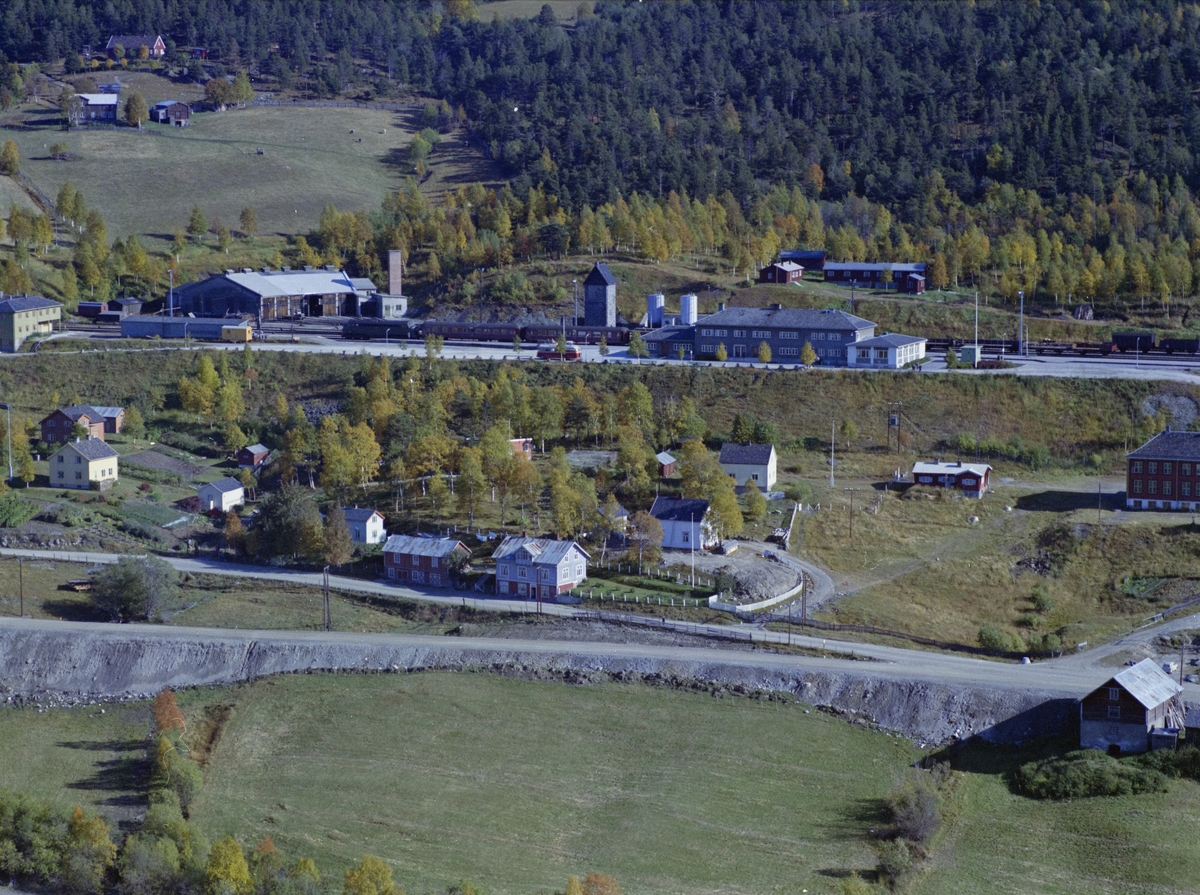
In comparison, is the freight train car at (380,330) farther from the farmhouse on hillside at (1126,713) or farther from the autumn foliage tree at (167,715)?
the farmhouse on hillside at (1126,713)

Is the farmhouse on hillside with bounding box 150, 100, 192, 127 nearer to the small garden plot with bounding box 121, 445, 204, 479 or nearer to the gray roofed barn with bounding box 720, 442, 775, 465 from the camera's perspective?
the small garden plot with bounding box 121, 445, 204, 479

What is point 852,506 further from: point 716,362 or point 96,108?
point 96,108

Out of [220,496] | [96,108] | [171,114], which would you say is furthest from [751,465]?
[96,108]

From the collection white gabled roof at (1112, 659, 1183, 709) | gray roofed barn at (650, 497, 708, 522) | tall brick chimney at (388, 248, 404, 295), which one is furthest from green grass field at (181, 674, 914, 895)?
tall brick chimney at (388, 248, 404, 295)

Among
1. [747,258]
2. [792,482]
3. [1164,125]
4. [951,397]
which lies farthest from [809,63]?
[792,482]

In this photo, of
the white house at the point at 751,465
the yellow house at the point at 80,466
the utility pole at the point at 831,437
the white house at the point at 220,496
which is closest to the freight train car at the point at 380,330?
the white house at the point at 220,496

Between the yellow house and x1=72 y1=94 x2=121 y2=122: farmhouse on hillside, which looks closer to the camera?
the yellow house
